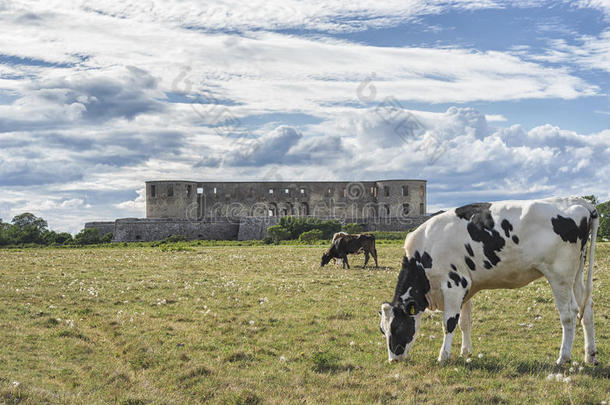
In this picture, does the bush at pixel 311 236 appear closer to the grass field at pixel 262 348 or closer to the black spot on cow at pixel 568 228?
the grass field at pixel 262 348

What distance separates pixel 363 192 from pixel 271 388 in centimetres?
8084

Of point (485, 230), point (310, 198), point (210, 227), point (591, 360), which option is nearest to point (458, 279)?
point (485, 230)

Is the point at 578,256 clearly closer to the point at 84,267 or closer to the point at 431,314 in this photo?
the point at 431,314

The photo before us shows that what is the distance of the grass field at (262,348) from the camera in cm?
729

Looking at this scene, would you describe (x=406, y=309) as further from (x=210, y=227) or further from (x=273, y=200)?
(x=273, y=200)

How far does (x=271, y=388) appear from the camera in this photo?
24.7 feet

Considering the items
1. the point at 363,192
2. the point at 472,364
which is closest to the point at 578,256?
→ the point at 472,364

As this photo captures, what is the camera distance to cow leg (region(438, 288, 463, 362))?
8.44 m

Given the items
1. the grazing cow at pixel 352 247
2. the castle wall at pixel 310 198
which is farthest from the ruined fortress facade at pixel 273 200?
the grazing cow at pixel 352 247

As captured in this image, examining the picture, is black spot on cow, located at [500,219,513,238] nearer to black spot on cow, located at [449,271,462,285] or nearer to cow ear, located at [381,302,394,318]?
black spot on cow, located at [449,271,462,285]

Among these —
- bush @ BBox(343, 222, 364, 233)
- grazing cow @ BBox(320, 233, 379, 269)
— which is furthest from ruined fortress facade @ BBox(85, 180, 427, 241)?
grazing cow @ BBox(320, 233, 379, 269)

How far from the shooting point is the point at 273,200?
8700 cm

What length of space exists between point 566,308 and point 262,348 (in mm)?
4866

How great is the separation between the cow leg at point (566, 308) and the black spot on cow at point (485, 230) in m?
0.90
